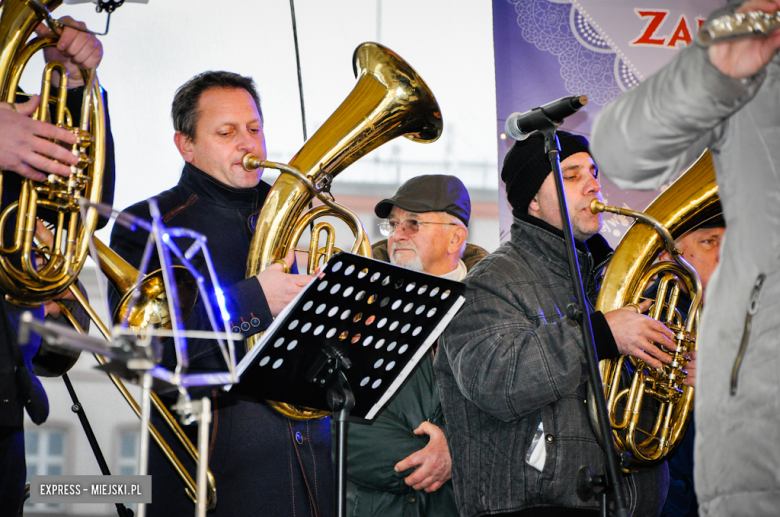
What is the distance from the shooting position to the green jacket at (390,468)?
8.88 feet

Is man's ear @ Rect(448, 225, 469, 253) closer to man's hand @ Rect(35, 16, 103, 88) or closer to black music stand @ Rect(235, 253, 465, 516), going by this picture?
black music stand @ Rect(235, 253, 465, 516)

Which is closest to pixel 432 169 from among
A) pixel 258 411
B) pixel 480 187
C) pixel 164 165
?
pixel 480 187

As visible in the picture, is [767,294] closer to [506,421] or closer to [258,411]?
[506,421]

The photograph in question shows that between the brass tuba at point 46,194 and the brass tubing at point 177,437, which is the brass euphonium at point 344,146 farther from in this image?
the brass tuba at point 46,194

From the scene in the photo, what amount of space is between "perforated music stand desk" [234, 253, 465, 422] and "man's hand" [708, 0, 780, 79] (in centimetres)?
87

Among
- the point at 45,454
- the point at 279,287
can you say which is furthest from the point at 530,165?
the point at 45,454

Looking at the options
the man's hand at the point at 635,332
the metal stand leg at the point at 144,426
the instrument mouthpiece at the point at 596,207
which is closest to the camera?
the metal stand leg at the point at 144,426

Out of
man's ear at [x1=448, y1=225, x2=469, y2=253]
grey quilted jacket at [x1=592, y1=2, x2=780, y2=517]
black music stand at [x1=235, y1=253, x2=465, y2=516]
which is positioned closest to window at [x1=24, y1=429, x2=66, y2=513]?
black music stand at [x1=235, y1=253, x2=465, y2=516]

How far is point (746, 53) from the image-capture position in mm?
1271

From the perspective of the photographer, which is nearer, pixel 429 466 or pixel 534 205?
pixel 429 466

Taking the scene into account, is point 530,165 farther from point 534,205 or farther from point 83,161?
point 83,161

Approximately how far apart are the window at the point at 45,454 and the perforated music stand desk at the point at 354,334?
1.82 metres

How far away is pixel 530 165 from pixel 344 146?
69 centimetres

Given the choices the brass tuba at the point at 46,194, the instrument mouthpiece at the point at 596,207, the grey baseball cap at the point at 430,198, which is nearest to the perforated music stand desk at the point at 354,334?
the brass tuba at the point at 46,194
